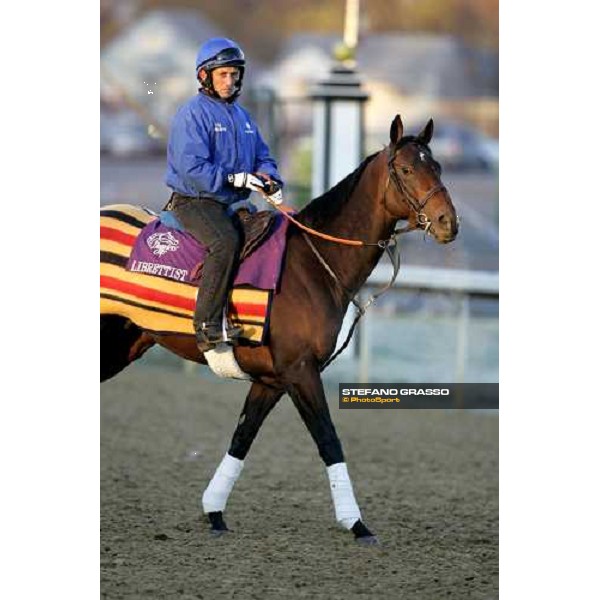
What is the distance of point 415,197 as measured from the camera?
6934 millimetres

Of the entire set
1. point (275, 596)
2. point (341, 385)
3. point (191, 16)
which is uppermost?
point (191, 16)

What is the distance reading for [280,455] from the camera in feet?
34.6

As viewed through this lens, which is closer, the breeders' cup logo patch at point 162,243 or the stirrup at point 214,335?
the stirrup at point 214,335

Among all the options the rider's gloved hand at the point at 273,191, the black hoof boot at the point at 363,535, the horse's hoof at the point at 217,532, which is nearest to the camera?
the rider's gloved hand at the point at 273,191

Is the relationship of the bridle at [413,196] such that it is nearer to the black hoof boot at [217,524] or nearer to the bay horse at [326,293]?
the bay horse at [326,293]

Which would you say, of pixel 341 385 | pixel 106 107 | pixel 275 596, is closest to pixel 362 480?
pixel 341 385

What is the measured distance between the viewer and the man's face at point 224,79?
6.97m

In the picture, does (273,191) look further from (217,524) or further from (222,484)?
(217,524)

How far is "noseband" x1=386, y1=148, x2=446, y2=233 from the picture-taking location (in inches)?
270

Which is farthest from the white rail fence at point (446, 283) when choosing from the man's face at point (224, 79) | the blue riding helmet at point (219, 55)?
the blue riding helmet at point (219, 55)

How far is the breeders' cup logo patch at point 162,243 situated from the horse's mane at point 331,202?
58 cm

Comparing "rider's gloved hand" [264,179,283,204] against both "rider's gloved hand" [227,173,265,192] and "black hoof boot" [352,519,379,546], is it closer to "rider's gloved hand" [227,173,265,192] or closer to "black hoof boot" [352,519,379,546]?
"rider's gloved hand" [227,173,265,192]
